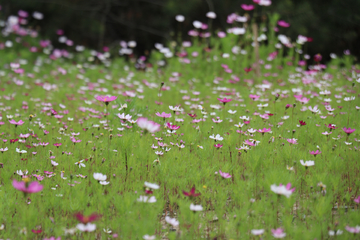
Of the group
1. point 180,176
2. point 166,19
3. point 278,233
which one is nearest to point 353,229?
point 278,233

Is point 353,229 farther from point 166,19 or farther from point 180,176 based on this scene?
point 166,19

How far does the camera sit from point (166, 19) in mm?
9453

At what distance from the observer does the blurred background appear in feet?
26.0

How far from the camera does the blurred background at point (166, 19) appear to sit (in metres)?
7.93

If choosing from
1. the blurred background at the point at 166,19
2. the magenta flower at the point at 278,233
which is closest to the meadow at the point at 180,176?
the magenta flower at the point at 278,233

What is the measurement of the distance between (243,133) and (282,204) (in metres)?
0.93

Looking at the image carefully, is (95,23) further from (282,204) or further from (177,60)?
(282,204)

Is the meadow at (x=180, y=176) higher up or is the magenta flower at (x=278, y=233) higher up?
the magenta flower at (x=278, y=233)

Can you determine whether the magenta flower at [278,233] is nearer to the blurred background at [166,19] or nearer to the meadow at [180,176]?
the meadow at [180,176]

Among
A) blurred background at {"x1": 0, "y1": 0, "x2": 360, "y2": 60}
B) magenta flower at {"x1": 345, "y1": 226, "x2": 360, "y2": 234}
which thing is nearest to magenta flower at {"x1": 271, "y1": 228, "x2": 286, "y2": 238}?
magenta flower at {"x1": 345, "y1": 226, "x2": 360, "y2": 234}

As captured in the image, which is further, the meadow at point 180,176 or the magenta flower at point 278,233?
the meadow at point 180,176

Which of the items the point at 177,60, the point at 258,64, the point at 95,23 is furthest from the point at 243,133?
the point at 95,23

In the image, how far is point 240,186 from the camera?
1932 mm

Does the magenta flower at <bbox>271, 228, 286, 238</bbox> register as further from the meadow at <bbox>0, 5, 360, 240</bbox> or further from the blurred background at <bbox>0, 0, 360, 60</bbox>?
the blurred background at <bbox>0, 0, 360, 60</bbox>
